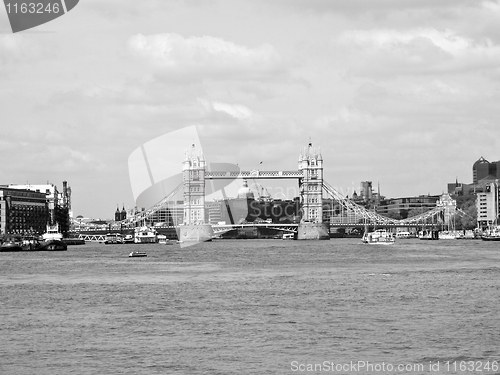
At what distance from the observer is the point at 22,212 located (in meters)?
142

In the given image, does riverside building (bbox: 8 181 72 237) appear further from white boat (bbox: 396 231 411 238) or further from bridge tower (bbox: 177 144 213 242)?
white boat (bbox: 396 231 411 238)

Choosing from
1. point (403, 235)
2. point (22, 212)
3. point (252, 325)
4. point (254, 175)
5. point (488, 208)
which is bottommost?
point (252, 325)

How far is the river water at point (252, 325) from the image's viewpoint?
20891mm

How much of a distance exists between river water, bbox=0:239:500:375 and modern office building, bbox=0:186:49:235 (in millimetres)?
93784

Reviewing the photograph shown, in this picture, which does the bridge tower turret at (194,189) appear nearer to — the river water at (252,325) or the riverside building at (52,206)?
the riverside building at (52,206)

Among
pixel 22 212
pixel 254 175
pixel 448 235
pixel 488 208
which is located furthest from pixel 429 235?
pixel 22 212

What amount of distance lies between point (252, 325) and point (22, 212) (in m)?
119

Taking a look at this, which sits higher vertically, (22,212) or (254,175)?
(254,175)

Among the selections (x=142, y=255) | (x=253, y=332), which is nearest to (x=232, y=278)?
(x=253, y=332)

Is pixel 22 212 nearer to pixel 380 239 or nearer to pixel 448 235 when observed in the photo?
pixel 380 239

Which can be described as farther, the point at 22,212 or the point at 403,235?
the point at 403,235

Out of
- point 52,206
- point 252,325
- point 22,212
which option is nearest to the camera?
point 252,325

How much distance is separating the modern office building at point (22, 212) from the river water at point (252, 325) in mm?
93784

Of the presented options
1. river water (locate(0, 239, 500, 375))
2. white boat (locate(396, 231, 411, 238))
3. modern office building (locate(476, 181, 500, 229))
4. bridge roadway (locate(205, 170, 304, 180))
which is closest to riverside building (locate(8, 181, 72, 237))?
bridge roadway (locate(205, 170, 304, 180))
